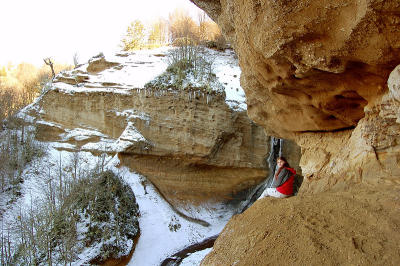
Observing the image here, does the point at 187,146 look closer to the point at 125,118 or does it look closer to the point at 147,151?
the point at 147,151

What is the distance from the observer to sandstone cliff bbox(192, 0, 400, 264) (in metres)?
3.36

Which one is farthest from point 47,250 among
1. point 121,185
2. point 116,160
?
point 116,160

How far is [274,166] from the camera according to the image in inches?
531

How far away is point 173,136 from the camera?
13.3m

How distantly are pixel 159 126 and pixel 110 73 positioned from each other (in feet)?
15.5

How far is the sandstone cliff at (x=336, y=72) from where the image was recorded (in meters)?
3.36

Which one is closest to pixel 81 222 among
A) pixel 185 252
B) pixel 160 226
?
pixel 160 226

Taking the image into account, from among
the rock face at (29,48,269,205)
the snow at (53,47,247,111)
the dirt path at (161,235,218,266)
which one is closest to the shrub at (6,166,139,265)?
the dirt path at (161,235,218,266)

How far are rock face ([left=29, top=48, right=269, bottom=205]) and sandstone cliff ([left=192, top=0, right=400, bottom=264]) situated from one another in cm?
710

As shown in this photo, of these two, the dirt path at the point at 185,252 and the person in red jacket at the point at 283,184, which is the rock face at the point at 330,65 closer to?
the person in red jacket at the point at 283,184

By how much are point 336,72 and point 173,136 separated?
9.98 m

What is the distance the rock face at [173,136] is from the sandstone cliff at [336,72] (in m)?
7.10

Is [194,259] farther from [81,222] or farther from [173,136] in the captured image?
[173,136]

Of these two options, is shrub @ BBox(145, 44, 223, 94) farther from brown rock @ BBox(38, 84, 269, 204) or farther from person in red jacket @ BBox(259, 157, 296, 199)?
person in red jacket @ BBox(259, 157, 296, 199)
